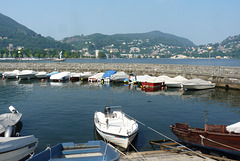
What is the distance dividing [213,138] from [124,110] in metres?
12.1

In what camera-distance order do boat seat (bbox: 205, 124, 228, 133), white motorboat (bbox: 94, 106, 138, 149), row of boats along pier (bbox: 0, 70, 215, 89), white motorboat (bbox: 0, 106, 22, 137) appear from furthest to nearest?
1. row of boats along pier (bbox: 0, 70, 215, 89)
2. white motorboat (bbox: 0, 106, 22, 137)
3. boat seat (bbox: 205, 124, 228, 133)
4. white motorboat (bbox: 94, 106, 138, 149)

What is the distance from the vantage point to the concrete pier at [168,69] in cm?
3709

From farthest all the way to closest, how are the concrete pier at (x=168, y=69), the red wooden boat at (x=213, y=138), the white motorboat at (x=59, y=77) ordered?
the white motorboat at (x=59, y=77) < the concrete pier at (x=168, y=69) < the red wooden boat at (x=213, y=138)

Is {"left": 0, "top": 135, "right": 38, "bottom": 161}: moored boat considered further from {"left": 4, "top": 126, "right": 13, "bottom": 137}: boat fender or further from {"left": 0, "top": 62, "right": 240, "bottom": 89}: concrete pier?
{"left": 0, "top": 62, "right": 240, "bottom": 89}: concrete pier

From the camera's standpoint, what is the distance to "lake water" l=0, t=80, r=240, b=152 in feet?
54.0

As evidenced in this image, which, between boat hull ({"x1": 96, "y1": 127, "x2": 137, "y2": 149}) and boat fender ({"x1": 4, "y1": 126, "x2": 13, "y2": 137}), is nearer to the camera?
boat hull ({"x1": 96, "y1": 127, "x2": 137, "y2": 149})

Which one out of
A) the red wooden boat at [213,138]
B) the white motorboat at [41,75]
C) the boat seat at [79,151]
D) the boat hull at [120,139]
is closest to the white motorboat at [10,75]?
the white motorboat at [41,75]

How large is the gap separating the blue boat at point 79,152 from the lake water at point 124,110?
395 cm

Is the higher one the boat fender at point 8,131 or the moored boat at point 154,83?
the moored boat at point 154,83

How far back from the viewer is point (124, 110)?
2345cm

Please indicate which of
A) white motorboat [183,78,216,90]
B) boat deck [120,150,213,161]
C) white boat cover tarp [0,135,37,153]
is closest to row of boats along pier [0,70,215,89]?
white motorboat [183,78,216,90]

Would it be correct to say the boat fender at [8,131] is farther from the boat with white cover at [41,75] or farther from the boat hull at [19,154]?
the boat with white cover at [41,75]

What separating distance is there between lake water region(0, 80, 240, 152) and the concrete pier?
370 centimetres

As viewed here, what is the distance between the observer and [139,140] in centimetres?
1509
